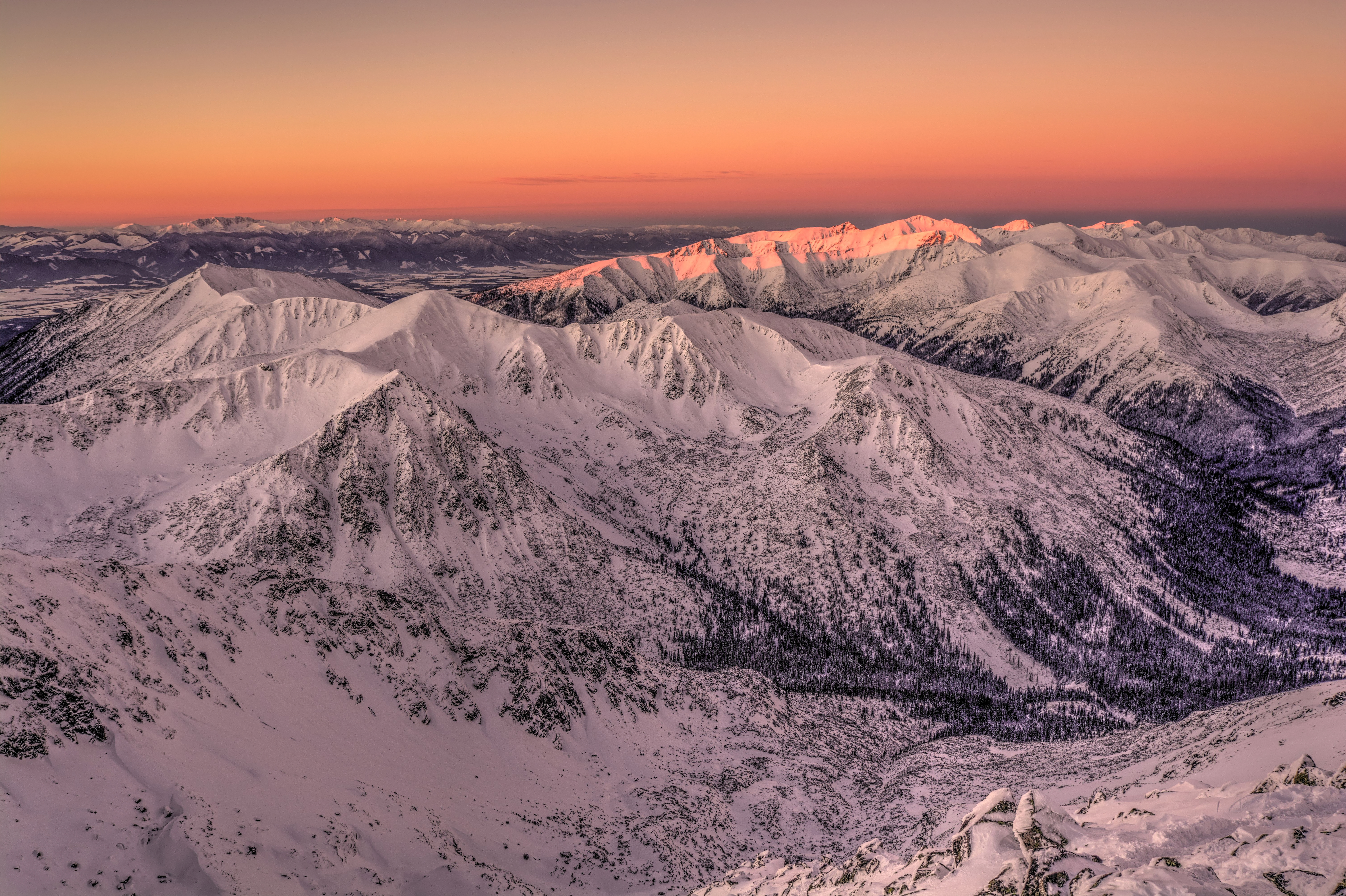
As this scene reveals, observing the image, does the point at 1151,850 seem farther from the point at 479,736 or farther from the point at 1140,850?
the point at 479,736

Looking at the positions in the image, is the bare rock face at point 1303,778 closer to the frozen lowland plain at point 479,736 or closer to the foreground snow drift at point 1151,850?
the foreground snow drift at point 1151,850

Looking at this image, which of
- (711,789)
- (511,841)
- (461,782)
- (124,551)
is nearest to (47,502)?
(124,551)

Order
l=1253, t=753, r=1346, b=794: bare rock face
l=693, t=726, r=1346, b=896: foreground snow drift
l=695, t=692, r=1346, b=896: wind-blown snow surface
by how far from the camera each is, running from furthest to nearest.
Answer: l=1253, t=753, r=1346, b=794: bare rock face < l=695, t=692, r=1346, b=896: wind-blown snow surface < l=693, t=726, r=1346, b=896: foreground snow drift

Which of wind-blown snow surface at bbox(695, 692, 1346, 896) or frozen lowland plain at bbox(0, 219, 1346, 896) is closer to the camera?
wind-blown snow surface at bbox(695, 692, 1346, 896)

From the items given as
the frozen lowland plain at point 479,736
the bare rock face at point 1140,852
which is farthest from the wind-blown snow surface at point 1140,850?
the frozen lowland plain at point 479,736

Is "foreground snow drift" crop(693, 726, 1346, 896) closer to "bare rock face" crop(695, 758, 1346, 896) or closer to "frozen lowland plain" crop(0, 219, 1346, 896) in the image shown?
"bare rock face" crop(695, 758, 1346, 896)

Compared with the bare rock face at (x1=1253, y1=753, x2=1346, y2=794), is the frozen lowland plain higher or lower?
lower

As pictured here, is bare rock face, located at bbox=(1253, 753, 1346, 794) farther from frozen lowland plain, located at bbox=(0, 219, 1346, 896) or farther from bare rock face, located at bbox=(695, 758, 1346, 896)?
frozen lowland plain, located at bbox=(0, 219, 1346, 896)

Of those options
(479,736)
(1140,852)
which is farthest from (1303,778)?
(479,736)

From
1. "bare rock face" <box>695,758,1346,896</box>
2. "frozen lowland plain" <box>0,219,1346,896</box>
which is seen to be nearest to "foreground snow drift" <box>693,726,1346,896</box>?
"bare rock face" <box>695,758,1346,896</box>

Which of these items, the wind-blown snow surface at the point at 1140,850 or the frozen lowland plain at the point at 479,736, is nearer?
the wind-blown snow surface at the point at 1140,850

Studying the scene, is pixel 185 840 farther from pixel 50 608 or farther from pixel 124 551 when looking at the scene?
pixel 124 551

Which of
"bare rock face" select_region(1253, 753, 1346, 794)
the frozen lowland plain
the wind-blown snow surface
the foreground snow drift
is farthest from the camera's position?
the frozen lowland plain
